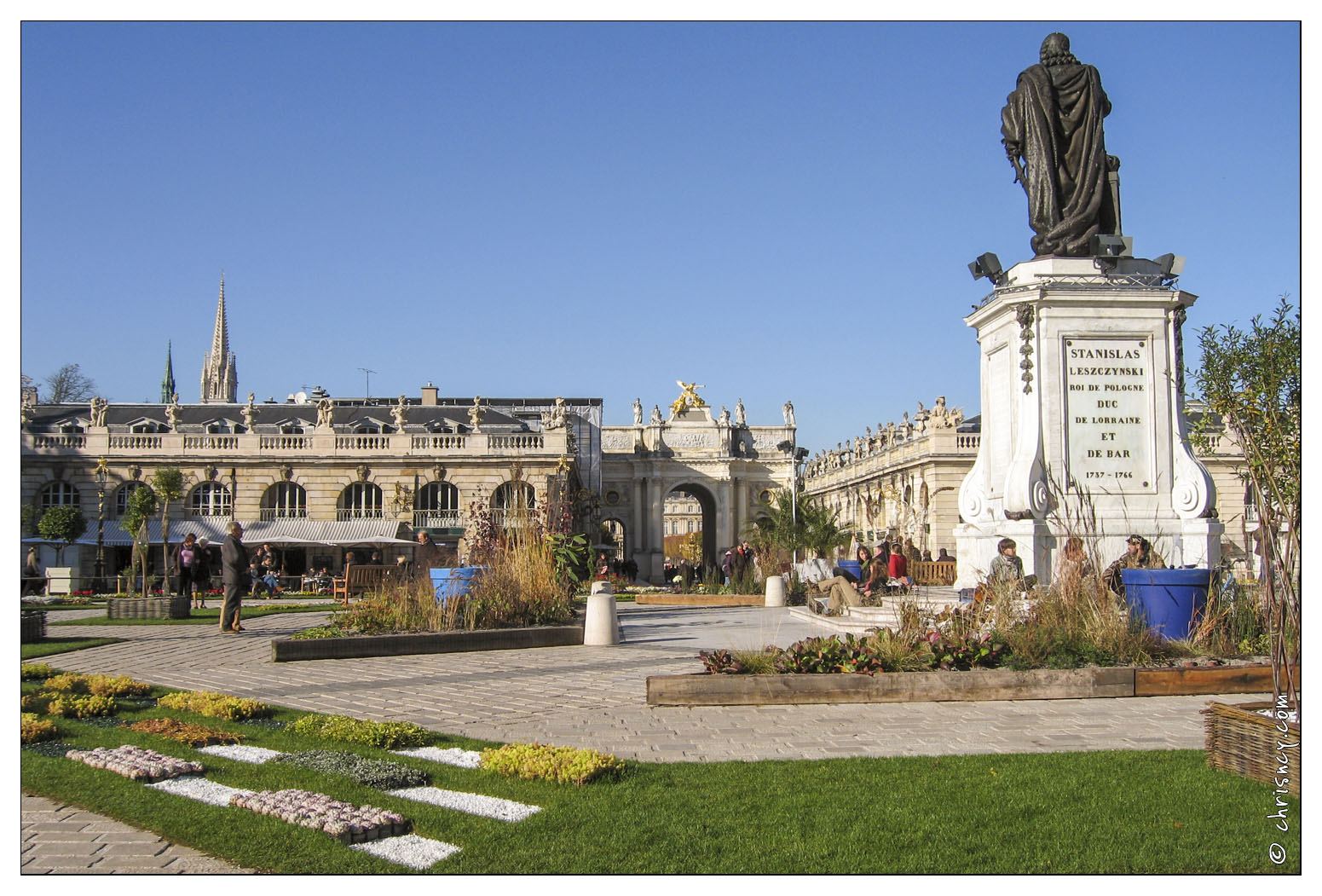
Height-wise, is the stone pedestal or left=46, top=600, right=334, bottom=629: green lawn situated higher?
the stone pedestal

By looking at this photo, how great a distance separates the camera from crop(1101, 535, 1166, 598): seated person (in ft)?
41.1

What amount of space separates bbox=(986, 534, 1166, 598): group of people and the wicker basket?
4462mm

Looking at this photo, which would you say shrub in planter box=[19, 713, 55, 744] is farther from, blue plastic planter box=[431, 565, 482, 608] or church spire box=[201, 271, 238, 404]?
church spire box=[201, 271, 238, 404]

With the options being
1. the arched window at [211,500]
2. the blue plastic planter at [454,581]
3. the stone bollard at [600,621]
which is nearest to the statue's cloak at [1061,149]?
the stone bollard at [600,621]

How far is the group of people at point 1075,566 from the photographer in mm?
11719

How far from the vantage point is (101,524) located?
43.2 meters

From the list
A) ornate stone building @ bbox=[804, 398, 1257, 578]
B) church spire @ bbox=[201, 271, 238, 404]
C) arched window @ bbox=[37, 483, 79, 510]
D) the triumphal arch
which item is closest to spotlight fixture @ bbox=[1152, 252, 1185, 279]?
ornate stone building @ bbox=[804, 398, 1257, 578]

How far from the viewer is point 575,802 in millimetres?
6441

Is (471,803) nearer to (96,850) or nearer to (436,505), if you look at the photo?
(96,850)

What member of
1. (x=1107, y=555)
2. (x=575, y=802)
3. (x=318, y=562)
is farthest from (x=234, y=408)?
(x=575, y=802)

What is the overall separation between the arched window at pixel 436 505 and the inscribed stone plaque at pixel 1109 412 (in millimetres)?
41228

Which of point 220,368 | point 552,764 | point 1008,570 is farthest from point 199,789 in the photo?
point 220,368

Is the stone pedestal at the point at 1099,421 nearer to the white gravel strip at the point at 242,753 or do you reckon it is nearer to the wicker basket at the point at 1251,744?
the wicker basket at the point at 1251,744

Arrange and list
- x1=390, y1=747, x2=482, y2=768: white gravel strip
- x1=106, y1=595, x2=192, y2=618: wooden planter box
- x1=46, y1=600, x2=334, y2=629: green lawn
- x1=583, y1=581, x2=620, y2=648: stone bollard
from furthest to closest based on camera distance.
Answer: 1. x1=106, y1=595, x2=192, y2=618: wooden planter box
2. x1=46, y1=600, x2=334, y2=629: green lawn
3. x1=583, y1=581, x2=620, y2=648: stone bollard
4. x1=390, y1=747, x2=482, y2=768: white gravel strip
